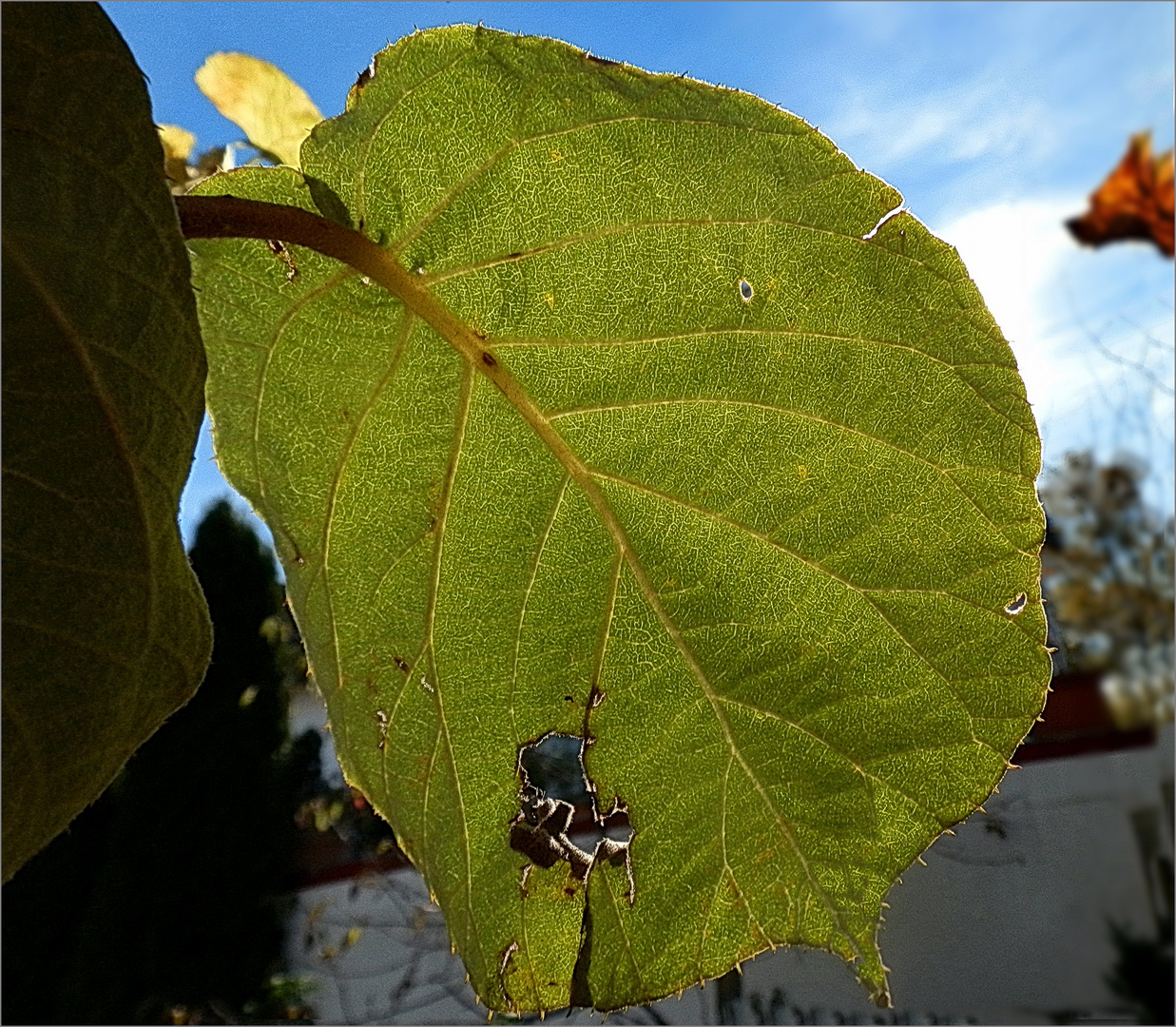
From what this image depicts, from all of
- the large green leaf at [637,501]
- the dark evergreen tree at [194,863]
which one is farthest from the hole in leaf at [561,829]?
the dark evergreen tree at [194,863]

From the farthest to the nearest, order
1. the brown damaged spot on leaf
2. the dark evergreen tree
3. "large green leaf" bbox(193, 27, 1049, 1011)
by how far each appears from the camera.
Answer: the dark evergreen tree, the brown damaged spot on leaf, "large green leaf" bbox(193, 27, 1049, 1011)

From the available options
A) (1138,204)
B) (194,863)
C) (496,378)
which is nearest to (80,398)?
(496,378)

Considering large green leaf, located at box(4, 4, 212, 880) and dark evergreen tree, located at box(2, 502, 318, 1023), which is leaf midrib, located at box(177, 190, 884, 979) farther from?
dark evergreen tree, located at box(2, 502, 318, 1023)

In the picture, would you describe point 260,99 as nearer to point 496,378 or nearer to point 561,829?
point 496,378

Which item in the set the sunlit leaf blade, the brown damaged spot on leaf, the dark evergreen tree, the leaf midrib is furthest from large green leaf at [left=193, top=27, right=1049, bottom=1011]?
the dark evergreen tree

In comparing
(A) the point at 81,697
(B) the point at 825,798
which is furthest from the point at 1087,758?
(A) the point at 81,697

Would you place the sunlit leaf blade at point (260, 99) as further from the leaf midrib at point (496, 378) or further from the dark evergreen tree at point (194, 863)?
the dark evergreen tree at point (194, 863)
